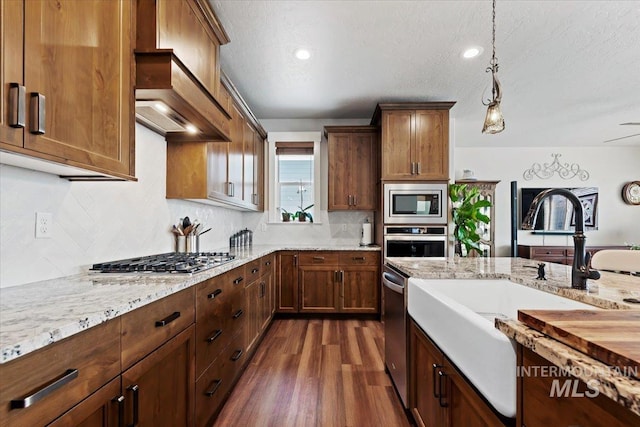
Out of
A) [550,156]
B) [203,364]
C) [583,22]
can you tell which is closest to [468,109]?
[583,22]

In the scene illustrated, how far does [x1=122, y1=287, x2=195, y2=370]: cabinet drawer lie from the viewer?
40.9 inches

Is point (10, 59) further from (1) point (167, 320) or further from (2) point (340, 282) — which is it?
(2) point (340, 282)

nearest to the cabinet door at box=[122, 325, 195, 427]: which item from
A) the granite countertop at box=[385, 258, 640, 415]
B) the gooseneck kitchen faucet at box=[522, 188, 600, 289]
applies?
the granite countertop at box=[385, 258, 640, 415]

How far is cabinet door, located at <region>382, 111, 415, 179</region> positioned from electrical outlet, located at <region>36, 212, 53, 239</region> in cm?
314

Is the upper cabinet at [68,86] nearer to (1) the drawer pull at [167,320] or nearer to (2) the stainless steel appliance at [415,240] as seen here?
(1) the drawer pull at [167,320]

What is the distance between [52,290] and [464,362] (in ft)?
5.10

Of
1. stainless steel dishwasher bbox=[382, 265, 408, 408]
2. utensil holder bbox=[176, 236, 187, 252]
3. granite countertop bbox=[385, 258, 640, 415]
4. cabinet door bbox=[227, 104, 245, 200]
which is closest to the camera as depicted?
granite countertop bbox=[385, 258, 640, 415]

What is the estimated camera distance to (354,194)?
4234mm

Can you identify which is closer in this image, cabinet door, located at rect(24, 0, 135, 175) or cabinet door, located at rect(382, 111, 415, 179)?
cabinet door, located at rect(24, 0, 135, 175)

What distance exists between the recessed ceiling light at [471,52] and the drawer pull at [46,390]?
10.8ft

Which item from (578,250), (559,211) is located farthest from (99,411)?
(559,211)

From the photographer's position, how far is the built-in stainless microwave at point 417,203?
12.4 ft

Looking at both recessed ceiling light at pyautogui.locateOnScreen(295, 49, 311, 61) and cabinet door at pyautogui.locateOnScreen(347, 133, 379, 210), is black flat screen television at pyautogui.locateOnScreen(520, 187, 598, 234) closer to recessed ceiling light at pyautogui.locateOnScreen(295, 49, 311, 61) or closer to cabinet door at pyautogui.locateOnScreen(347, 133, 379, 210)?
cabinet door at pyautogui.locateOnScreen(347, 133, 379, 210)

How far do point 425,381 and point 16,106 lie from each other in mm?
1904
